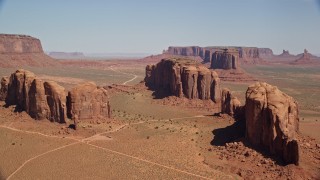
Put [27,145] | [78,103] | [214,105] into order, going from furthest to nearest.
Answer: [214,105] < [78,103] < [27,145]

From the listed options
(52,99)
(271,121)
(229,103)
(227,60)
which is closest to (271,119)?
(271,121)

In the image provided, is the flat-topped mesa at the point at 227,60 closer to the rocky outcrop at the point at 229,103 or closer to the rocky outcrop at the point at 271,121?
the rocky outcrop at the point at 229,103

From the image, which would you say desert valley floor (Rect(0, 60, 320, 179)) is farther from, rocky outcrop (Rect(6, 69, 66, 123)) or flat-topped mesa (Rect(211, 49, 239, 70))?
flat-topped mesa (Rect(211, 49, 239, 70))

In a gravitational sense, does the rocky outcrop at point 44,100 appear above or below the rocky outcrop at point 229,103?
above

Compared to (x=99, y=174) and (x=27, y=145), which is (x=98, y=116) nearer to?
(x=27, y=145)

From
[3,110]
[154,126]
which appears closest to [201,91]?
[154,126]

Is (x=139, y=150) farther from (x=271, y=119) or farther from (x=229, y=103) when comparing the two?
(x=229, y=103)

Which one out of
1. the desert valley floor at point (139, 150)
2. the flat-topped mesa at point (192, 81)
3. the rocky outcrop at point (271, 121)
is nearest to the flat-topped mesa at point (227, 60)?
the flat-topped mesa at point (192, 81)
